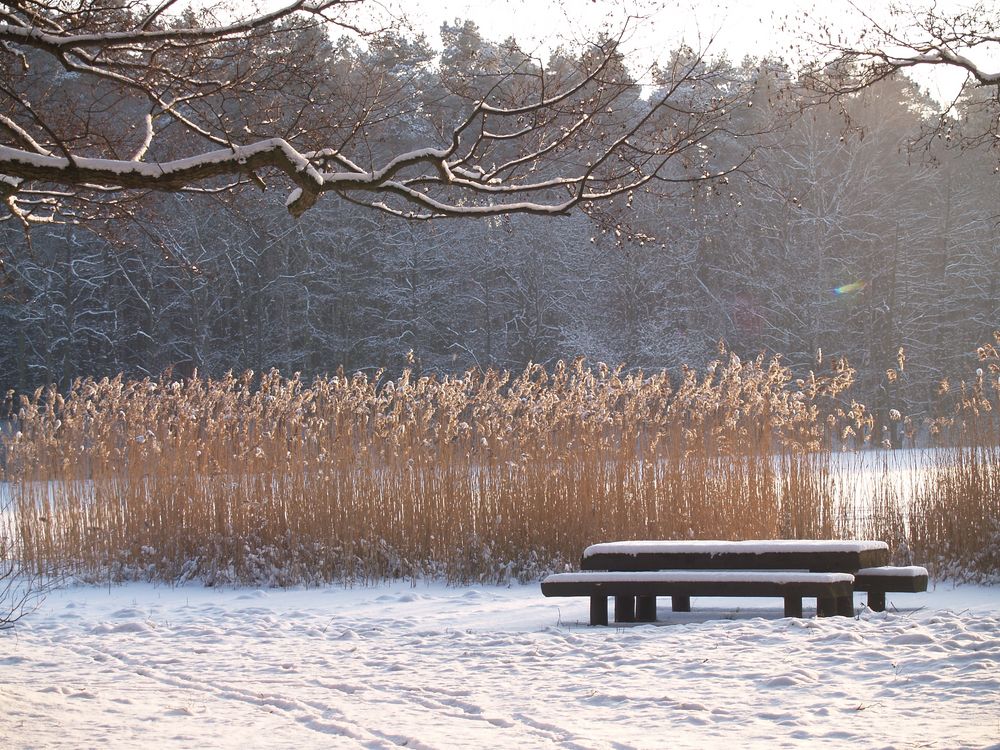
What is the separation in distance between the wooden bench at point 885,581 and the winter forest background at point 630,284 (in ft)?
70.1

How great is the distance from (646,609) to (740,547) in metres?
0.63

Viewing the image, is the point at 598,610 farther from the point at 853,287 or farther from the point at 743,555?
the point at 853,287

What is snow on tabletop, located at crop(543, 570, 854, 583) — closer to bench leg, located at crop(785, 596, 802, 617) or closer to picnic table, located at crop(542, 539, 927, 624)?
picnic table, located at crop(542, 539, 927, 624)

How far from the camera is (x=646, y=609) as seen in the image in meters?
6.08

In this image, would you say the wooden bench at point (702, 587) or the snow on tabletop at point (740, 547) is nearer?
the wooden bench at point (702, 587)

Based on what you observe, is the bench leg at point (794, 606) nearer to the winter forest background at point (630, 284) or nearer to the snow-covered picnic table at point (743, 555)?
the snow-covered picnic table at point (743, 555)

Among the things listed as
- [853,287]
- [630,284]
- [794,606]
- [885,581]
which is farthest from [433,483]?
[853,287]

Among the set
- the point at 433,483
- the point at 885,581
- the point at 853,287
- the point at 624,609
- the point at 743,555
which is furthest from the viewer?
the point at 853,287

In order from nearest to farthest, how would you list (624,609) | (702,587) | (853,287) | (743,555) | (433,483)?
1. (702,587)
2. (743,555)
3. (624,609)
4. (433,483)
5. (853,287)

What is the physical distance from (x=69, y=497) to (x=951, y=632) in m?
6.14

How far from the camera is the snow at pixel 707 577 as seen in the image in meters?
5.49

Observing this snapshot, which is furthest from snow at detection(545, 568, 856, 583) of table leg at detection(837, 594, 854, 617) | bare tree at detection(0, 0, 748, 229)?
bare tree at detection(0, 0, 748, 229)

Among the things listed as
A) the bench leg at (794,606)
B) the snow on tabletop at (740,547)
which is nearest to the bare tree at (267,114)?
the snow on tabletop at (740,547)

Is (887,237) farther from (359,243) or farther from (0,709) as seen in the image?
(0,709)
